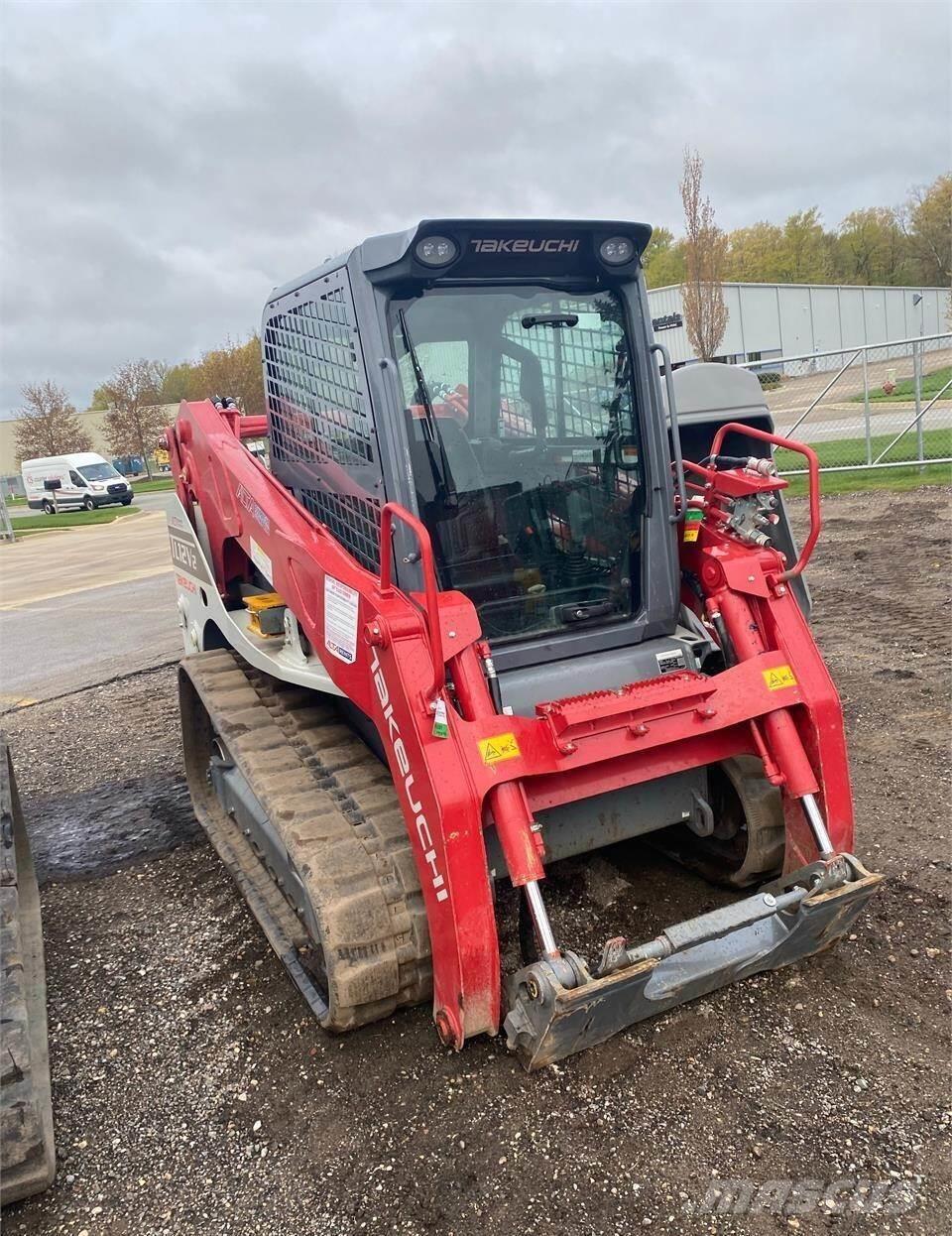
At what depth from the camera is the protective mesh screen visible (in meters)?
3.10

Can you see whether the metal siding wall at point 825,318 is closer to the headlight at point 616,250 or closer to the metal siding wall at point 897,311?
the metal siding wall at point 897,311

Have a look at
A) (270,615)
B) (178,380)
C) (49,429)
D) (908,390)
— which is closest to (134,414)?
(49,429)

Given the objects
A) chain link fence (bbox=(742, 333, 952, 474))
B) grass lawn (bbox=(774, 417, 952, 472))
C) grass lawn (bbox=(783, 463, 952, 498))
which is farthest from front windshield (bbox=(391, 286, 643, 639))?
grass lawn (bbox=(774, 417, 952, 472))

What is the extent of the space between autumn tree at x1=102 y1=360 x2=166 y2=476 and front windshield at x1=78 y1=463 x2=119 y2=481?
905 cm

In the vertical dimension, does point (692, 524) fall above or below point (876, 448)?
above

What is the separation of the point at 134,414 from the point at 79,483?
10813 mm

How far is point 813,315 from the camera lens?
4419 centimetres

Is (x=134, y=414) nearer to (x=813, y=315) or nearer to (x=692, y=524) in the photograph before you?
(x=813, y=315)

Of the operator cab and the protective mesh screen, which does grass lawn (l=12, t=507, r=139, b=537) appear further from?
the operator cab

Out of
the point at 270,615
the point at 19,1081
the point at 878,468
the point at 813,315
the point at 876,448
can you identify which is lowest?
the point at 19,1081

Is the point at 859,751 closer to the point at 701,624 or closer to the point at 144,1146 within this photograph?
the point at 701,624

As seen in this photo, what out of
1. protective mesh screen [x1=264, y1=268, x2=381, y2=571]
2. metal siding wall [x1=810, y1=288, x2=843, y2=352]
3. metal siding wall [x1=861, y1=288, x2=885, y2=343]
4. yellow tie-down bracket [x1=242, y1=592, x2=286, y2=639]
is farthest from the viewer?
metal siding wall [x1=861, y1=288, x2=885, y2=343]

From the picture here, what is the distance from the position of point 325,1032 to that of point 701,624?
6.58ft

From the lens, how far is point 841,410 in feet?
51.0
